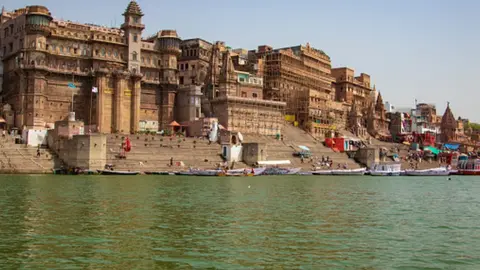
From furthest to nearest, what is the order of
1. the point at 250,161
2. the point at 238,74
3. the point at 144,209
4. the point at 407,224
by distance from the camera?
the point at 238,74, the point at 250,161, the point at 144,209, the point at 407,224

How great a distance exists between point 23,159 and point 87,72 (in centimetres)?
2075

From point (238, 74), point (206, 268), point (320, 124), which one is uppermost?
point (238, 74)

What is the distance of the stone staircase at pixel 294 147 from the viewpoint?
280 feet

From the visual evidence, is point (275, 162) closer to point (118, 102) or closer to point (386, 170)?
point (386, 170)

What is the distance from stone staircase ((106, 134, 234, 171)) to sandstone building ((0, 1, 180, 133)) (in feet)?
29.5

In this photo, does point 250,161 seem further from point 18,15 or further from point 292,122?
point 18,15

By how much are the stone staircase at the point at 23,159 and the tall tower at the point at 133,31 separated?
21553mm

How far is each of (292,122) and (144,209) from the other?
79.7 meters

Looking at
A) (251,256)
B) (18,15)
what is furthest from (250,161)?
(251,256)

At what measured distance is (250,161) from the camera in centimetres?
7988

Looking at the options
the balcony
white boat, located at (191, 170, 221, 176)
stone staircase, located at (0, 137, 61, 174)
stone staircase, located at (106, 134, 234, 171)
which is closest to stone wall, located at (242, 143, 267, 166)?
stone staircase, located at (106, 134, 234, 171)

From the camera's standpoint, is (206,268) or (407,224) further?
(407,224)

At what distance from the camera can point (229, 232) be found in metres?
23.6

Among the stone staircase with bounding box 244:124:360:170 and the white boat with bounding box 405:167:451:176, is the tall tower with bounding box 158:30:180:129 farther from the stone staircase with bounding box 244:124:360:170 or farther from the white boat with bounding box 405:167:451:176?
the white boat with bounding box 405:167:451:176
